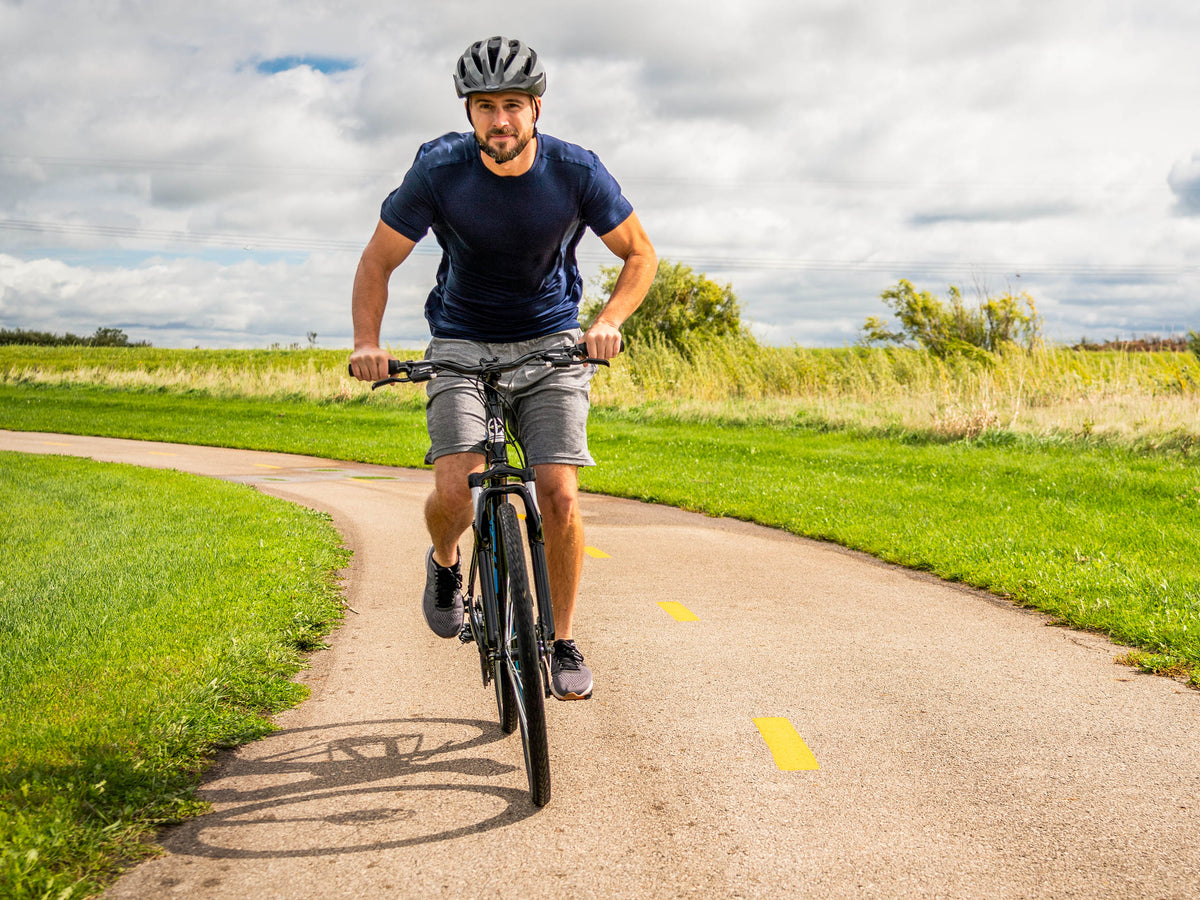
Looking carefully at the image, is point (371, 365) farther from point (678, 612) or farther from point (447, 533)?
point (678, 612)

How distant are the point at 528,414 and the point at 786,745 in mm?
1633

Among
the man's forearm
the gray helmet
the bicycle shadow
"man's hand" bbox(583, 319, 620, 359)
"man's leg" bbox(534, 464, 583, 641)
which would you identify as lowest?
the bicycle shadow

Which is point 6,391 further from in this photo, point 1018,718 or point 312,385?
point 1018,718

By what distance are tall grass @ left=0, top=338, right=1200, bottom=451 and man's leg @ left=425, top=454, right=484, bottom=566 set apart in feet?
41.2

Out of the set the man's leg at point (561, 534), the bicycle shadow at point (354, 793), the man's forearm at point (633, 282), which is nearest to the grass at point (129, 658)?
the bicycle shadow at point (354, 793)

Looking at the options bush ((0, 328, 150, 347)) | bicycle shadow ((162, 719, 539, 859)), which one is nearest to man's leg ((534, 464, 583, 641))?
bicycle shadow ((162, 719, 539, 859))

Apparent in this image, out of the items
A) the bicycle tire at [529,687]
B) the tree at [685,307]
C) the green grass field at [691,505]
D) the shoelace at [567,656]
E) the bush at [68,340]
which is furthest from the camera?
Answer: the bush at [68,340]

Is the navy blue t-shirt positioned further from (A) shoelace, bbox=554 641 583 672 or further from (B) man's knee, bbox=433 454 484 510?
(A) shoelace, bbox=554 641 583 672

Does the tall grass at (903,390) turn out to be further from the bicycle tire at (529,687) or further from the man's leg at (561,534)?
the bicycle tire at (529,687)

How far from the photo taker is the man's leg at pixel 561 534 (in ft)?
13.1

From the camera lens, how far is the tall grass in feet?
51.2

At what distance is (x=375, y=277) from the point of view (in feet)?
13.6

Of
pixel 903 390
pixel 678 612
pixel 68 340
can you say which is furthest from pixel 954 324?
pixel 68 340

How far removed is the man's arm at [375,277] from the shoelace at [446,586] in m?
1.07
